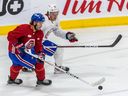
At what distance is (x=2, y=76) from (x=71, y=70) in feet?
2.20

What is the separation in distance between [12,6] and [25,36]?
1.91m

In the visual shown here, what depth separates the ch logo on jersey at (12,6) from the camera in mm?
5680

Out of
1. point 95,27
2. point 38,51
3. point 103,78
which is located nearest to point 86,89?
point 103,78

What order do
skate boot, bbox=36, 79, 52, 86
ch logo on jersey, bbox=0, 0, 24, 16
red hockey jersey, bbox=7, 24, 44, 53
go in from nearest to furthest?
1. red hockey jersey, bbox=7, 24, 44, 53
2. skate boot, bbox=36, 79, 52, 86
3. ch logo on jersey, bbox=0, 0, 24, 16

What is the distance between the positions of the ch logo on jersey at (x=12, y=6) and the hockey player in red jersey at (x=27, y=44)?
180cm

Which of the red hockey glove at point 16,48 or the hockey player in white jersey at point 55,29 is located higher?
the hockey player in white jersey at point 55,29

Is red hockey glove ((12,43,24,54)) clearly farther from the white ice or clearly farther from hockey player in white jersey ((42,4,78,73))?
hockey player in white jersey ((42,4,78,73))

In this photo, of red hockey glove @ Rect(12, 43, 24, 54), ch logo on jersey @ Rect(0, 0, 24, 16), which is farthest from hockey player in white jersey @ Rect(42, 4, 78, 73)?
ch logo on jersey @ Rect(0, 0, 24, 16)

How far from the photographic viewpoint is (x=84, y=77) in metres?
4.33

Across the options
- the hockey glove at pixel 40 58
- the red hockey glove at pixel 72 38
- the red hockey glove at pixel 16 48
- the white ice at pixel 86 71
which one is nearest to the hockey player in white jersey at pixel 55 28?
the red hockey glove at pixel 72 38

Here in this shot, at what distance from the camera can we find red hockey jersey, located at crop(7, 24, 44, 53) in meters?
3.83

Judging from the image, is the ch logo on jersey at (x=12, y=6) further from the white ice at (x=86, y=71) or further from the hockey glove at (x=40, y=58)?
the hockey glove at (x=40, y=58)

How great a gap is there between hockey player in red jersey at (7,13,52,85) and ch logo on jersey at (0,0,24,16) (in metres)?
1.80

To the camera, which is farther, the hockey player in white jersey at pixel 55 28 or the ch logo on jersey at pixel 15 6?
the ch logo on jersey at pixel 15 6
